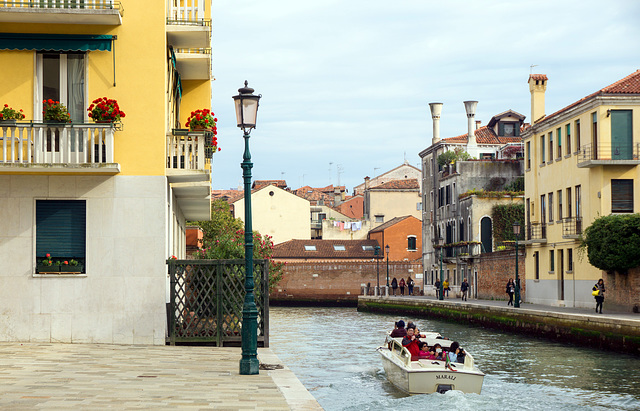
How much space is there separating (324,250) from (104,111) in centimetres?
6699

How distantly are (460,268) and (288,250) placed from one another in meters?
24.4

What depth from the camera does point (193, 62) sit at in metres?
23.0

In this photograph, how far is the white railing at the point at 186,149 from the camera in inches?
748

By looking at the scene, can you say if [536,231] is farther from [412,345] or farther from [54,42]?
[54,42]

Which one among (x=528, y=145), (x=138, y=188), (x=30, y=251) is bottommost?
(x=30, y=251)

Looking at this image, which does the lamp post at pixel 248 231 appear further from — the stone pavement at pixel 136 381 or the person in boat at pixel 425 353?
the person in boat at pixel 425 353

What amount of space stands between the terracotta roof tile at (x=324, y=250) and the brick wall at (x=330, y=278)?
3451 millimetres

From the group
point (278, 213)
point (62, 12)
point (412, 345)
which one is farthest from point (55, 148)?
point (278, 213)

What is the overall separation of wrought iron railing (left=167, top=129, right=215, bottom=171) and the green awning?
2.36 meters

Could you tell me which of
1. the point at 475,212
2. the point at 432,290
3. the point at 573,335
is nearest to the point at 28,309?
the point at 573,335

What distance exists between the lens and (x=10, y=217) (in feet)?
58.6

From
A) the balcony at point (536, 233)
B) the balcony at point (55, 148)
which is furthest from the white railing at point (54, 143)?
the balcony at point (536, 233)

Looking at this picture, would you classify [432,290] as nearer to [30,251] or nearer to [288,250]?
[288,250]

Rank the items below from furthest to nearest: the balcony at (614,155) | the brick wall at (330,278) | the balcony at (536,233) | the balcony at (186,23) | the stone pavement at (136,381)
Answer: the brick wall at (330,278) → the balcony at (536,233) → the balcony at (614,155) → the balcony at (186,23) → the stone pavement at (136,381)
